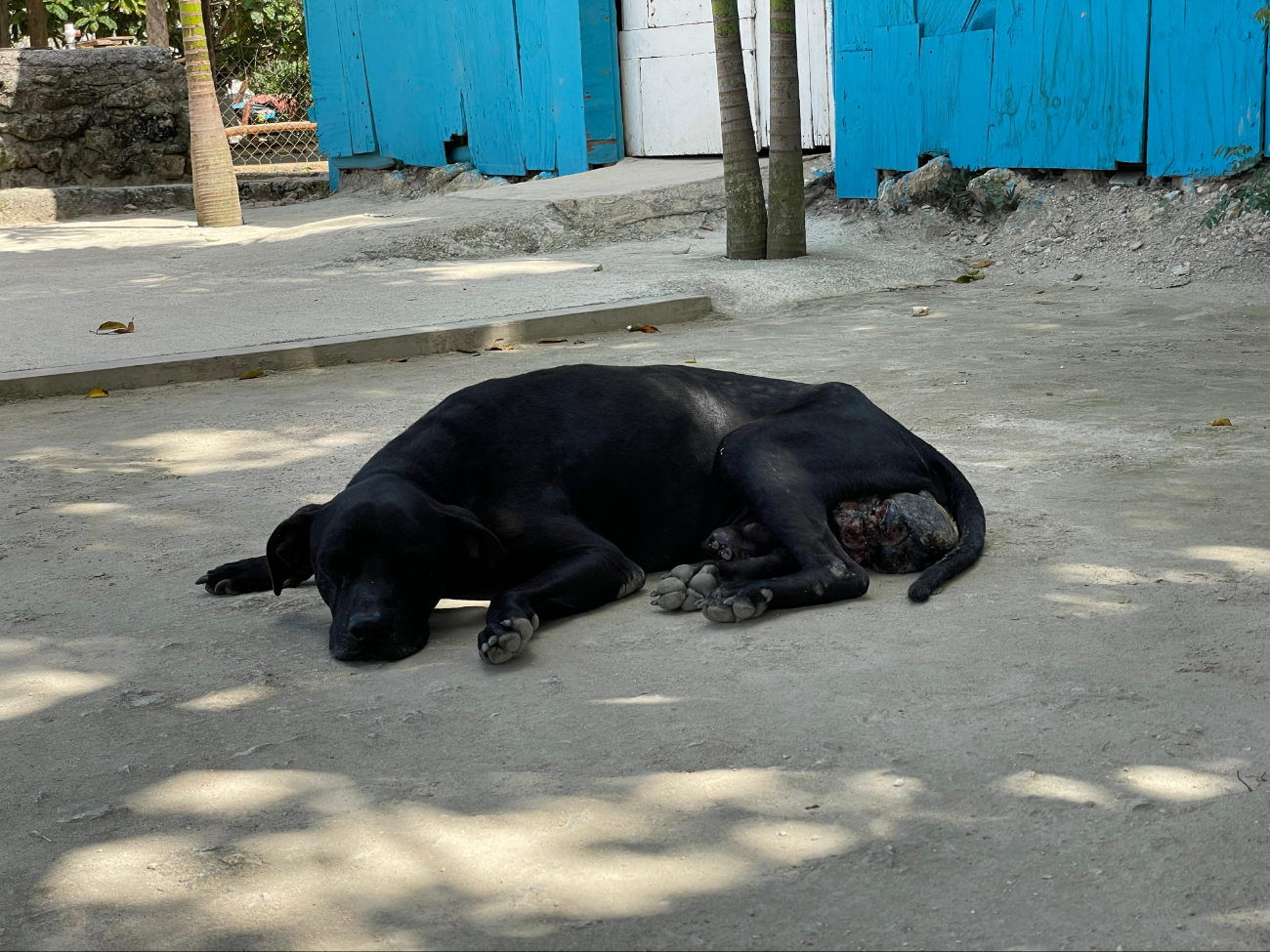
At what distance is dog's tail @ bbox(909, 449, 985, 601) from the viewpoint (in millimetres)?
3483

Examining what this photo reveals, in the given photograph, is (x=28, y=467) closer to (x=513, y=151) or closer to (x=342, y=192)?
(x=513, y=151)

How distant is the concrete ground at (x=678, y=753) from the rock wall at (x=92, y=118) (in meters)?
14.8

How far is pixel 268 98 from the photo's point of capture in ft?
114

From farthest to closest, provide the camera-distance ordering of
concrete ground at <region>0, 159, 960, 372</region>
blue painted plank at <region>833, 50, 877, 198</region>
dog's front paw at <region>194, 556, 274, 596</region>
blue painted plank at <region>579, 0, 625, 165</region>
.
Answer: blue painted plank at <region>579, 0, 625, 165</region>
blue painted plank at <region>833, 50, 877, 198</region>
concrete ground at <region>0, 159, 960, 372</region>
dog's front paw at <region>194, 556, 274, 596</region>

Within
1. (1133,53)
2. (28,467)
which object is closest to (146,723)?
(28,467)

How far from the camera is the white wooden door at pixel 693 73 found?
499 inches

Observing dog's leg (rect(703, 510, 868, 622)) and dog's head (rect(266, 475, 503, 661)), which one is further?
dog's leg (rect(703, 510, 868, 622))

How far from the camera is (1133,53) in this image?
971 cm

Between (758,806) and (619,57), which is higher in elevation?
(619,57)

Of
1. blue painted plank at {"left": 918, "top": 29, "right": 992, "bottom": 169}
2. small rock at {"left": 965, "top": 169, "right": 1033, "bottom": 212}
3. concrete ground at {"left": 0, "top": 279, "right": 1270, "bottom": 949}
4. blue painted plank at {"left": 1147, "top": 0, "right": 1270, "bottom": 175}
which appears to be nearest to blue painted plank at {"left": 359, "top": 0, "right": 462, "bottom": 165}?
blue painted plank at {"left": 918, "top": 29, "right": 992, "bottom": 169}

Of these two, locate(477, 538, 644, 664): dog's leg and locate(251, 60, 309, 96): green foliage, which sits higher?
locate(251, 60, 309, 96): green foliage

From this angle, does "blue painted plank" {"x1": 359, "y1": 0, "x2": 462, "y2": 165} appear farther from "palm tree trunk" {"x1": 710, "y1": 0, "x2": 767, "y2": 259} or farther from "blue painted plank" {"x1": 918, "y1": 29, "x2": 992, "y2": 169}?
"palm tree trunk" {"x1": 710, "y1": 0, "x2": 767, "y2": 259}

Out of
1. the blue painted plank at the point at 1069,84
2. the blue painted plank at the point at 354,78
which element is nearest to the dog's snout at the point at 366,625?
the blue painted plank at the point at 1069,84

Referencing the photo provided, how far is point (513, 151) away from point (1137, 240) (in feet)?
28.3
